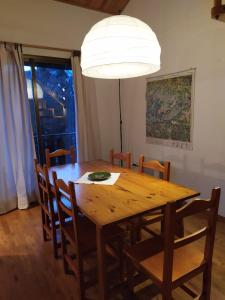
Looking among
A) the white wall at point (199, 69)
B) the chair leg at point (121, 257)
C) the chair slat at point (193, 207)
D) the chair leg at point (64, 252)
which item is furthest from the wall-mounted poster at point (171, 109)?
the chair leg at point (64, 252)

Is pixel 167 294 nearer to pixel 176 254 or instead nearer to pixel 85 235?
pixel 176 254

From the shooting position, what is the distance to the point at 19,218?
2963 millimetres

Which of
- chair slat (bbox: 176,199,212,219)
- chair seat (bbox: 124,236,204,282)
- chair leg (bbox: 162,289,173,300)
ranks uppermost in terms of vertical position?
chair slat (bbox: 176,199,212,219)

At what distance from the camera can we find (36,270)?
6.48 ft

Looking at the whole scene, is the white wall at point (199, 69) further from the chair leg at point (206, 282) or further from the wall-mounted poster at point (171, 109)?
the chair leg at point (206, 282)

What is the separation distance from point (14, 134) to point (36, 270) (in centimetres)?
186

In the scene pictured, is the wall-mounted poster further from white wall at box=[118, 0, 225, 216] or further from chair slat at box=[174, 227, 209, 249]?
chair slat at box=[174, 227, 209, 249]

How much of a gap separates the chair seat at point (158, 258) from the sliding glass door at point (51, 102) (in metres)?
2.53

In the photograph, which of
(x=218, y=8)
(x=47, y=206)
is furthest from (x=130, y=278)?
(x=218, y=8)

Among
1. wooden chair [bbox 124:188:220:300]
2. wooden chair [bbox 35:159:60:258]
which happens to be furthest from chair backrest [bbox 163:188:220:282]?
wooden chair [bbox 35:159:60:258]

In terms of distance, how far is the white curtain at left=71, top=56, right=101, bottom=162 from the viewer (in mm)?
3590

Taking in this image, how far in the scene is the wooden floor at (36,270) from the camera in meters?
1.70

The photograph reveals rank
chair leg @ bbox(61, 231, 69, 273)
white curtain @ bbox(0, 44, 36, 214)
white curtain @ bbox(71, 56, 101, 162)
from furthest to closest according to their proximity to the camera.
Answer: white curtain @ bbox(71, 56, 101, 162) < white curtain @ bbox(0, 44, 36, 214) < chair leg @ bbox(61, 231, 69, 273)

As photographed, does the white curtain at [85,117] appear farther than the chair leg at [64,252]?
Yes
